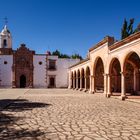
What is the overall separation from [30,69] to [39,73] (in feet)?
6.10

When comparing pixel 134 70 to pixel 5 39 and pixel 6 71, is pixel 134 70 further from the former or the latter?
pixel 5 39

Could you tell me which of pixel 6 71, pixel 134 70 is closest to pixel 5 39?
pixel 6 71

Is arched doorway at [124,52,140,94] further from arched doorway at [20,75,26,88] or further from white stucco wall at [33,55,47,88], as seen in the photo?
arched doorway at [20,75,26,88]

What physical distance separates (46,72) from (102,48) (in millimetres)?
23841

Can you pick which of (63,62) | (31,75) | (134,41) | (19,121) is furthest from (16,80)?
(19,121)

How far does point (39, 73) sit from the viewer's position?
44.2 meters

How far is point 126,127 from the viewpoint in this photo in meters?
6.97

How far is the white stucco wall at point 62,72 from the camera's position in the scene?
44.5m

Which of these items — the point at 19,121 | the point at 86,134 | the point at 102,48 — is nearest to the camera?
the point at 86,134

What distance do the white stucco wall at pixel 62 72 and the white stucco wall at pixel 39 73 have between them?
2.64 m

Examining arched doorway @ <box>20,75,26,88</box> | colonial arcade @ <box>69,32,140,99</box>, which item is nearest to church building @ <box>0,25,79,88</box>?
arched doorway @ <box>20,75,26,88</box>

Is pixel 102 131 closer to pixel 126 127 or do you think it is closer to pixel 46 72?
pixel 126 127

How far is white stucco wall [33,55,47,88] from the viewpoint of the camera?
1734 inches

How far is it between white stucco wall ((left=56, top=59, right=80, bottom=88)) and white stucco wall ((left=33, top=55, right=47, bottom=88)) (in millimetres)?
2642
